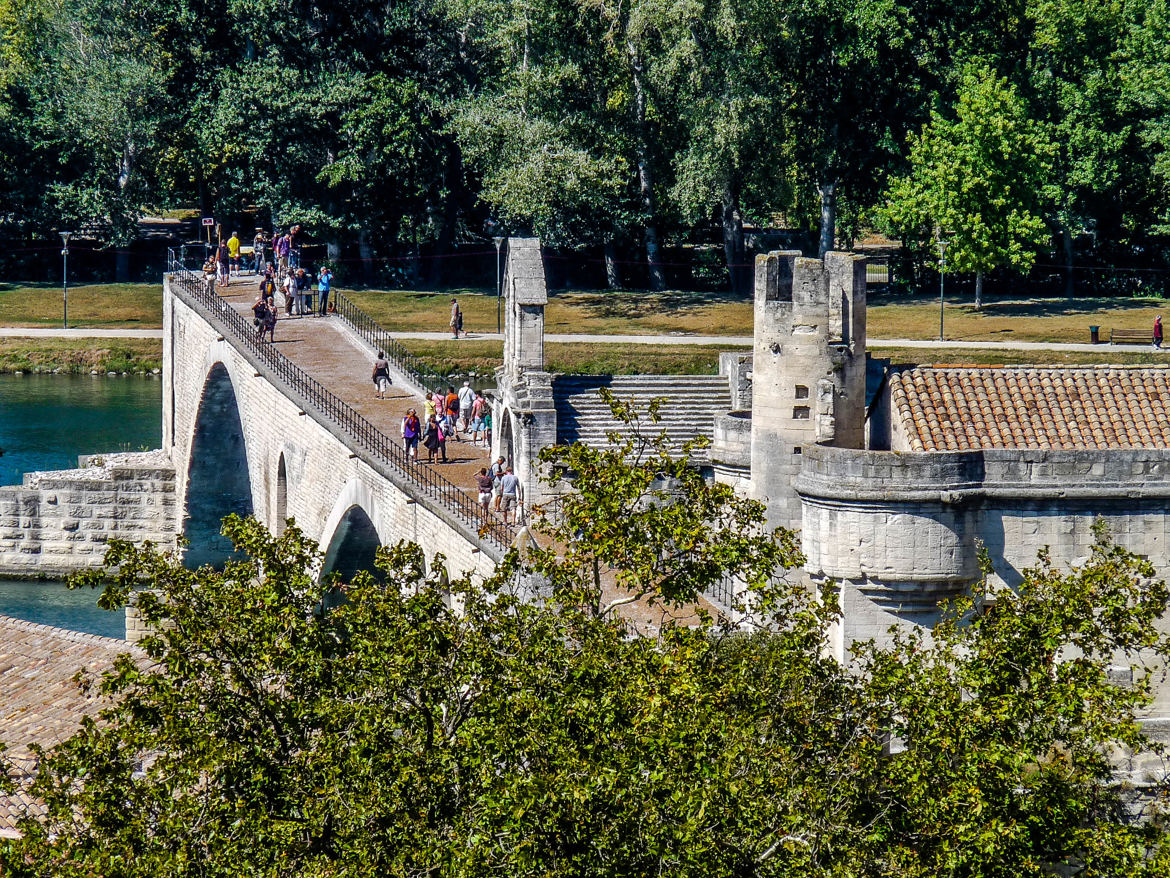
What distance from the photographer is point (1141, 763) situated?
978 inches

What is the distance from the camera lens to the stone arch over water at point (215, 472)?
53.8m

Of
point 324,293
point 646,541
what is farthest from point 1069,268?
point 646,541

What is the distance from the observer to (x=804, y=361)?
91.7 feet

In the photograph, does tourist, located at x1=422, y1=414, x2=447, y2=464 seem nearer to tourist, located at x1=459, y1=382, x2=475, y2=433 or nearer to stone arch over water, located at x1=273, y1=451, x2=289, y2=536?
tourist, located at x1=459, y1=382, x2=475, y2=433

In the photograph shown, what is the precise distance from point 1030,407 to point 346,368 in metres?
23.2

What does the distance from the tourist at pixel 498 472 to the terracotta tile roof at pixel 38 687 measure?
7.38 metres

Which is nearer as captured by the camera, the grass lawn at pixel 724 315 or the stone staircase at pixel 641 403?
the stone staircase at pixel 641 403

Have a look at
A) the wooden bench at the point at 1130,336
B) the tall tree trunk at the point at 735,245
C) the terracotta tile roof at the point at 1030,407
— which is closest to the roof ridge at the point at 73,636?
the terracotta tile roof at the point at 1030,407

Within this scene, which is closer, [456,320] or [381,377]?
[381,377]

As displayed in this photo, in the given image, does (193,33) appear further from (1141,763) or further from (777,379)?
(1141,763)

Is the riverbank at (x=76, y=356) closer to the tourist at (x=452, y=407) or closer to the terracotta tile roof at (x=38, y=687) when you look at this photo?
the tourist at (x=452, y=407)

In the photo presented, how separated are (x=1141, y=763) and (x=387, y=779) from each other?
1071 centimetres

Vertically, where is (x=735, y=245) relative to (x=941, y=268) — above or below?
above

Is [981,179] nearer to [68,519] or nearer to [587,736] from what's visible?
[68,519]
